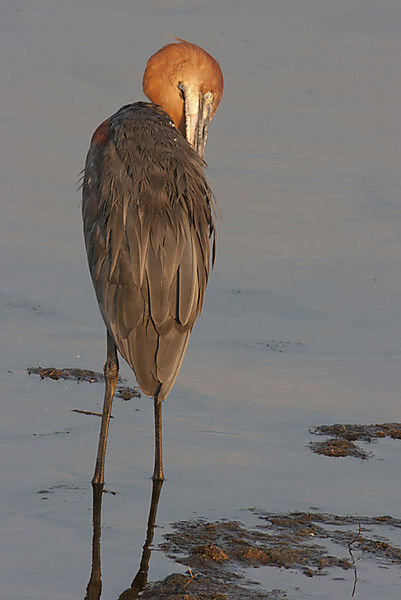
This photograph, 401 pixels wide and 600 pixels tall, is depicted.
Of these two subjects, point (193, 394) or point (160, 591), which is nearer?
point (160, 591)

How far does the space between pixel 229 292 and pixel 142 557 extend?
11.7 feet

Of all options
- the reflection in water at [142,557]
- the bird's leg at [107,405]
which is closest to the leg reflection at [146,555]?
the reflection in water at [142,557]

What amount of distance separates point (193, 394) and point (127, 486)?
3.75 feet

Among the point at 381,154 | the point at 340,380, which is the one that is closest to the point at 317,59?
the point at 381,154

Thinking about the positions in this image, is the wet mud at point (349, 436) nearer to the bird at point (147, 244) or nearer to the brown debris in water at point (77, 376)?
the bird at point (147, 244)

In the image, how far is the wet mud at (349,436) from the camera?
20.7 feet

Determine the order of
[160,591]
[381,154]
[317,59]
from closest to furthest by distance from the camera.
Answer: [160,591]
[381,154]
[317,59]

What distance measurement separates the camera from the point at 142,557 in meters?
5.15

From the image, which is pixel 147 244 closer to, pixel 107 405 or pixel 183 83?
pixel 107 405

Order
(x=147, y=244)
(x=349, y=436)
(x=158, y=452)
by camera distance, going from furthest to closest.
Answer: (x=349, y=436)
(x=158, y=452)
(x=147, y=244)

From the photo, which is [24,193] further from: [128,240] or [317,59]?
[317,59]

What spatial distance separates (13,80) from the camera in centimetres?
1292

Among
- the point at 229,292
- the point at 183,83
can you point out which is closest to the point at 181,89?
the point at 183,83

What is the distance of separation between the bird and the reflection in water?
0.34 feet
